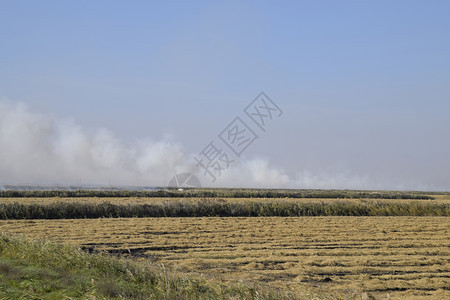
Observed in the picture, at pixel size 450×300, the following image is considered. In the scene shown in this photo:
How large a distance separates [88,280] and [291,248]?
29.8 feet

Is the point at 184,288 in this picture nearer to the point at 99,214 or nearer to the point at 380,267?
the point at 380,267

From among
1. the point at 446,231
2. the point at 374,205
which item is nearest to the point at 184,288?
the point at 446,231

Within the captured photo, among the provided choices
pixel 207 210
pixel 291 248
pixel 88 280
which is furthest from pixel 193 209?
pixel 88 280

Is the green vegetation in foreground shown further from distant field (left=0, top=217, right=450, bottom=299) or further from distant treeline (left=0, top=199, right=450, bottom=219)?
distant treeline (left=0, top=199, right=450, bottom=219)

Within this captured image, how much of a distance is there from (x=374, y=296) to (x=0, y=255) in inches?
388

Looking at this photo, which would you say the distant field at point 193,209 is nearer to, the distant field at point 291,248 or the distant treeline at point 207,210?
the distant treeline at point 207,210

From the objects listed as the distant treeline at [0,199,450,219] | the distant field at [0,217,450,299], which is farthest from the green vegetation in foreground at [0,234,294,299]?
the distant treeline at [0,199,450,219]

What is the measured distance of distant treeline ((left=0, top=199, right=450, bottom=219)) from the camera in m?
28.2

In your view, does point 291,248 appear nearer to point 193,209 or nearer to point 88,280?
point 88,280

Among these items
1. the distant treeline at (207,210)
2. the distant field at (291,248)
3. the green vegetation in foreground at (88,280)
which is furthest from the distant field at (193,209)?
the green vegetation in foreground at (88,280)

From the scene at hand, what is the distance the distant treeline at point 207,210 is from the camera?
28.2 metres

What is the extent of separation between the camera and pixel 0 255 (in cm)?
1246

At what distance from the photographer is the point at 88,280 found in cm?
1006

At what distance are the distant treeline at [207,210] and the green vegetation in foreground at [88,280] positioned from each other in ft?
53.0
